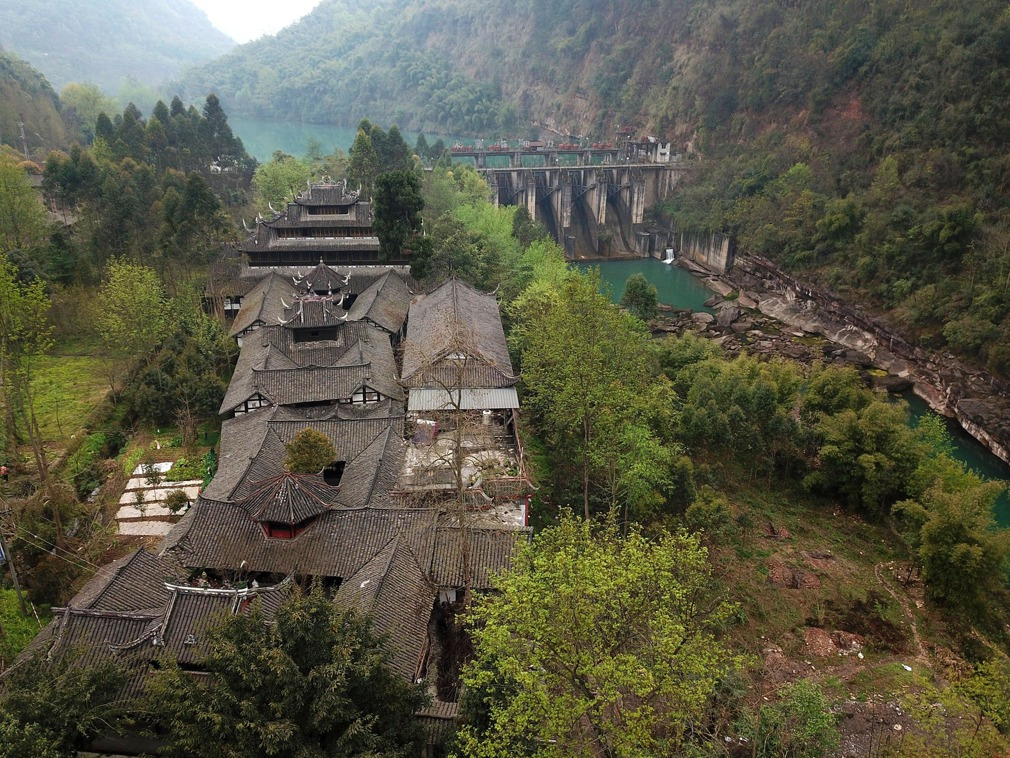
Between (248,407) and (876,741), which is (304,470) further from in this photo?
(876,741)

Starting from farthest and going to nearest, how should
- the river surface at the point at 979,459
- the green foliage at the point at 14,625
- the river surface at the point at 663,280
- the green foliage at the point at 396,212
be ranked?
the river surface at the point at 663,280, the green foliage at the point at 396,212, the river surface at the point at 979,459, the green foliage at the point at 14,625

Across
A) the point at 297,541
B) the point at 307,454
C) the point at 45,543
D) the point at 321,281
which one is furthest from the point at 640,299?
the point at 45,543

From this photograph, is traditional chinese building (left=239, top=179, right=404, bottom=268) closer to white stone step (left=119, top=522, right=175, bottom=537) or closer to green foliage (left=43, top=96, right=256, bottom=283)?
green foliage (left=43, top=96, right=256, bottom=283)

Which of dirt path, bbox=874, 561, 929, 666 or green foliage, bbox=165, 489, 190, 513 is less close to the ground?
green foliage, bbox=165, 489, 190, 513

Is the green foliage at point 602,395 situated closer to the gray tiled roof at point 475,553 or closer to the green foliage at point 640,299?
the gray tiled roof at point 475,553

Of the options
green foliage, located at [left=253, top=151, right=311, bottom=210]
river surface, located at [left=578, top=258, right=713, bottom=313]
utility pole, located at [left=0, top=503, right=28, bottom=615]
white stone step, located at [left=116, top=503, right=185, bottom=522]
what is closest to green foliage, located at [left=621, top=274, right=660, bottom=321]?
river surface, located at [left=578, top=258, right=713, bottom=313]

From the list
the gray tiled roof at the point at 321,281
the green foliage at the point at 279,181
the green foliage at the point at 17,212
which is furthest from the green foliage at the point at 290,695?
the green foliage at the point at 279,181

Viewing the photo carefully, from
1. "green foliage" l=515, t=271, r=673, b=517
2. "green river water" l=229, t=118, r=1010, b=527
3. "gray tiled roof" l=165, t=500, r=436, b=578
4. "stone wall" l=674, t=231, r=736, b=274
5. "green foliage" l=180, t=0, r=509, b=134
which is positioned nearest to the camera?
"gray tiled roof" l=165, t=500, r=436, b=578
